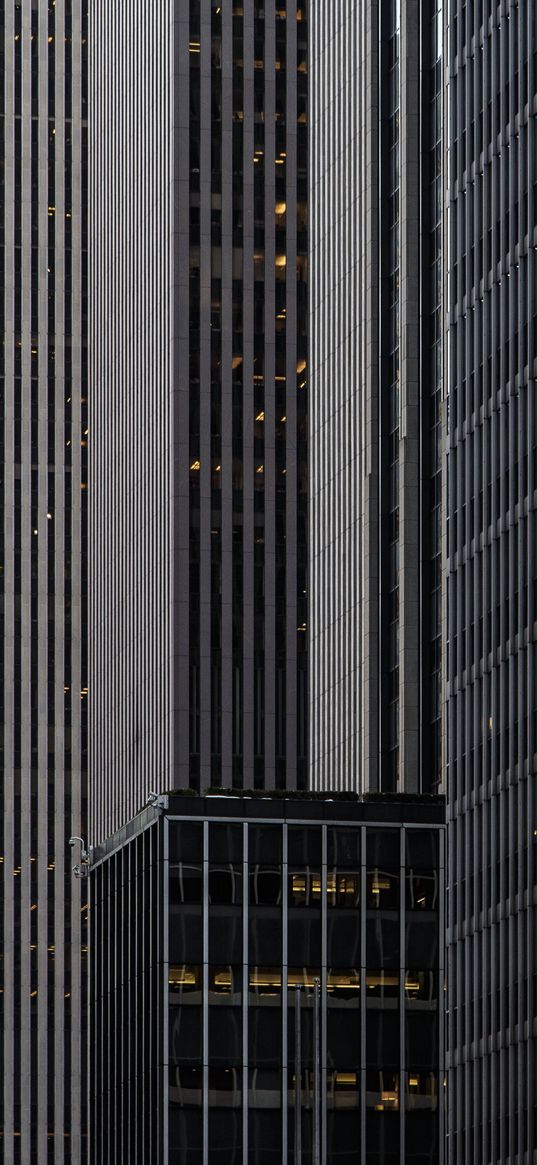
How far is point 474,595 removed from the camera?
12162 centimetres

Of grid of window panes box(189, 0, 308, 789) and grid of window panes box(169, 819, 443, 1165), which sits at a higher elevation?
grid of window panes box(189, 0, 308, 789)

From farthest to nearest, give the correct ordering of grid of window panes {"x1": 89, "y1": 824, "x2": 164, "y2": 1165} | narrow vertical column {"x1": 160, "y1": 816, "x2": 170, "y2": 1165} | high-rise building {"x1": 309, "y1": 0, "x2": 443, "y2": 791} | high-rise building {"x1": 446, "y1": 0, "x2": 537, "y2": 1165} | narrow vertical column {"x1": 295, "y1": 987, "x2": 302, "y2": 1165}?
high-rise building {"x1": 309, "y1": 0, "x2": 443, "y2": 791}
grid of window panes {"x1": 89, "y1": 824, "x2": 164, "y2": 1165}
narrow vertical column {"x1": 160, "y1": 816, "x2": 170, "y2": 1165}
narrow vertical column {"x1": 295, "y1": 987, "x2": 302, "y2": 1165}
high-rise building {"x1": 446, "y1": 0, "x2": 537, "y2": 1165}

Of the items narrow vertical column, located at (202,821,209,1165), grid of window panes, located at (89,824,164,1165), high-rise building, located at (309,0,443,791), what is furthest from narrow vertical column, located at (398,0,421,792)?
grid of window panes, located at (89,824,164,1165)

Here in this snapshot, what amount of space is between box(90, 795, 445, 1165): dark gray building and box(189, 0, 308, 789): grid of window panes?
4405 cm

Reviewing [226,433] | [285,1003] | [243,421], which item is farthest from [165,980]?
[243,421]

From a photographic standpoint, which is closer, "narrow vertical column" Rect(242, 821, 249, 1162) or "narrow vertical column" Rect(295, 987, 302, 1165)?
"narrow vertical column" Rect(295, 987, 302, 1165)

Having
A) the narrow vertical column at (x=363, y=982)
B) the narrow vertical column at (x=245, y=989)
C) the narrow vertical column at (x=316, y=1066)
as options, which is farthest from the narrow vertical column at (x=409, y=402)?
the narrow vertical column at (x=316, y=1066)

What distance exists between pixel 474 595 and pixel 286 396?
7569cm

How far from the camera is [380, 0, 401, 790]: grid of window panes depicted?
152 metres

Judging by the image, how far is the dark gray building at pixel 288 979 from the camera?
452 feet

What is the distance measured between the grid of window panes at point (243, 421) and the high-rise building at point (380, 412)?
1990 centimetres

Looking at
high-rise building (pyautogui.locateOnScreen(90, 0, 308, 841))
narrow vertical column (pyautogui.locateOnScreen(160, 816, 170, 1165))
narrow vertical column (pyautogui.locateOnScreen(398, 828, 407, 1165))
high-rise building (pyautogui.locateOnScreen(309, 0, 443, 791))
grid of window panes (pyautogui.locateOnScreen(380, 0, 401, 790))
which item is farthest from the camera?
high-rise building (pyautogui.locateOnScreen(90, 0, 308, 841))

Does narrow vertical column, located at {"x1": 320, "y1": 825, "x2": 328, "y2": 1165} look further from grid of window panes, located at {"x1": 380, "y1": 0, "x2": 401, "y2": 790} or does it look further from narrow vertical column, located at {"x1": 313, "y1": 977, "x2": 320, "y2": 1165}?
grid of window panes, located at {"x1": 380, "y1": 0, "x2": 401, "y2": 790}

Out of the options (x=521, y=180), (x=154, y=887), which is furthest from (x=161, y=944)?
(x=521, y=180)
